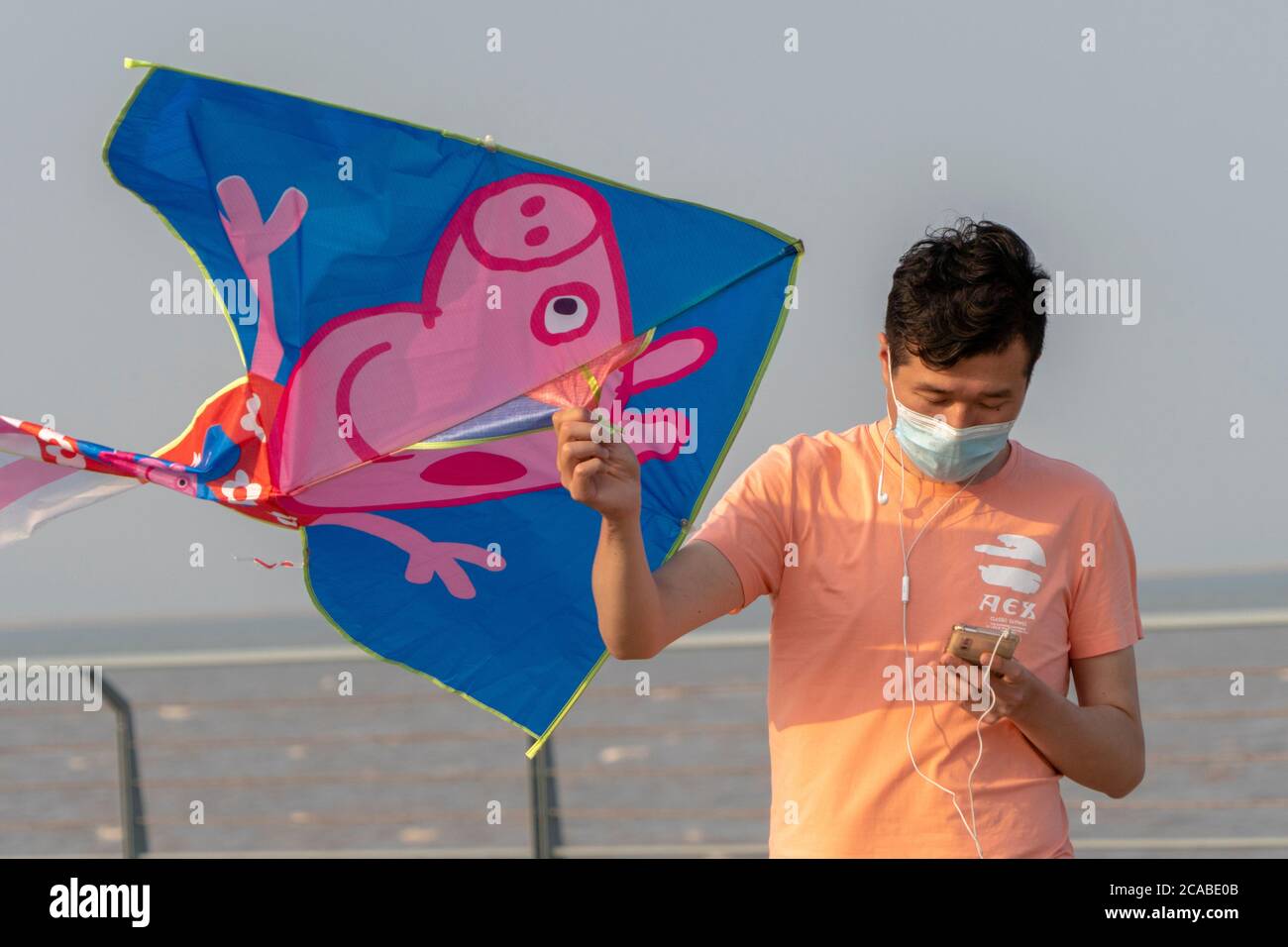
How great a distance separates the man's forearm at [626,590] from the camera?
258 cm

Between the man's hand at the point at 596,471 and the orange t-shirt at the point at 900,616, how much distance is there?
269 mm

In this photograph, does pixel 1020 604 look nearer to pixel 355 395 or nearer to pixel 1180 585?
pixel 355 395

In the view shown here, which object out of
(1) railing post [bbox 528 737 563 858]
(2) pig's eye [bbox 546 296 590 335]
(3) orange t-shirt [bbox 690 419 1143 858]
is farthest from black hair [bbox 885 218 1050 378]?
(1) railing post [bbox 528 737 563 858]

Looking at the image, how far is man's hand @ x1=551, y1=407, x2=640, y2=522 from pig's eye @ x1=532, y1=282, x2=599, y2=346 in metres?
0.83

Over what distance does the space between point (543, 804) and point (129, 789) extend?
164cm

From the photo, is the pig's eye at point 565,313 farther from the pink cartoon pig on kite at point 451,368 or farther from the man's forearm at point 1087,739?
the man's forearm at point 1087,739

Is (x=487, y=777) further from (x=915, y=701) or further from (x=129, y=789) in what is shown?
(x=915, y=701)

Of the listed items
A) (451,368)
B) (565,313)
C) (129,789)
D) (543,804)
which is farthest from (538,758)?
(565,313)

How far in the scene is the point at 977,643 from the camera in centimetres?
259

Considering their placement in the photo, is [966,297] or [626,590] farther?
[966,297]

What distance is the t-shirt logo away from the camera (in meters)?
2.76

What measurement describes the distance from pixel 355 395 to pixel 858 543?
1.19 metres

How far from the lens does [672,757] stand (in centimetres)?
2066
